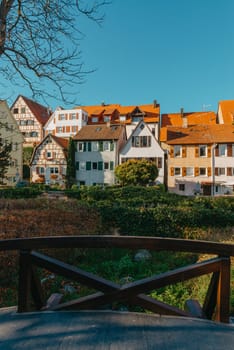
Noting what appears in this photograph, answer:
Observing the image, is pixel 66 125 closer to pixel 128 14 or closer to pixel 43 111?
pixel 43 111

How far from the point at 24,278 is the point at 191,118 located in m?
43.4

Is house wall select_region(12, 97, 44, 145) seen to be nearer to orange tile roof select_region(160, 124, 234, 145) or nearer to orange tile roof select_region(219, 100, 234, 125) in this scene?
orange tile roof select_region(160, 124, 234, 145)

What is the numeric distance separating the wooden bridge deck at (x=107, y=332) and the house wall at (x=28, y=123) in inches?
1712

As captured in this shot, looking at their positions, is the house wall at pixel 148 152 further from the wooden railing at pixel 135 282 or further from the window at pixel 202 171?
the wooden railing at pixel 135 282

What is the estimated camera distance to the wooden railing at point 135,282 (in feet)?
5.78

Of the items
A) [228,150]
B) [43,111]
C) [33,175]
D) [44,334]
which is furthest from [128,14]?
[43,111]

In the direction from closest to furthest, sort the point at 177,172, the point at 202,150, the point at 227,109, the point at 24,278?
the point at 24,278 < the point at 202,150 < the point at 177,172 < the point at 227,109

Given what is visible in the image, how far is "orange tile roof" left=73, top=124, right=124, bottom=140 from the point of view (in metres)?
30.9

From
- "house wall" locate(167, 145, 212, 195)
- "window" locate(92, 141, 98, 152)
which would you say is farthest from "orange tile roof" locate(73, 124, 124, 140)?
"house wall" locate(167, 145, 212, 195)

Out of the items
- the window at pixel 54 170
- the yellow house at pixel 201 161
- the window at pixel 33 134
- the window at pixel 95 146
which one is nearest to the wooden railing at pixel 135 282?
the yellow house at pixel 201 161

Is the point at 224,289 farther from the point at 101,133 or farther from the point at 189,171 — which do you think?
Answer: the point at 101,133

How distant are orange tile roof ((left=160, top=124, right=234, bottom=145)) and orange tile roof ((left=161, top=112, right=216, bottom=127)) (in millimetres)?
11257

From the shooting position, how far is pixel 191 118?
41.7 m

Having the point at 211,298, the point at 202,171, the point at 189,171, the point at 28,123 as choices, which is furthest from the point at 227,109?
the point at 211,298
